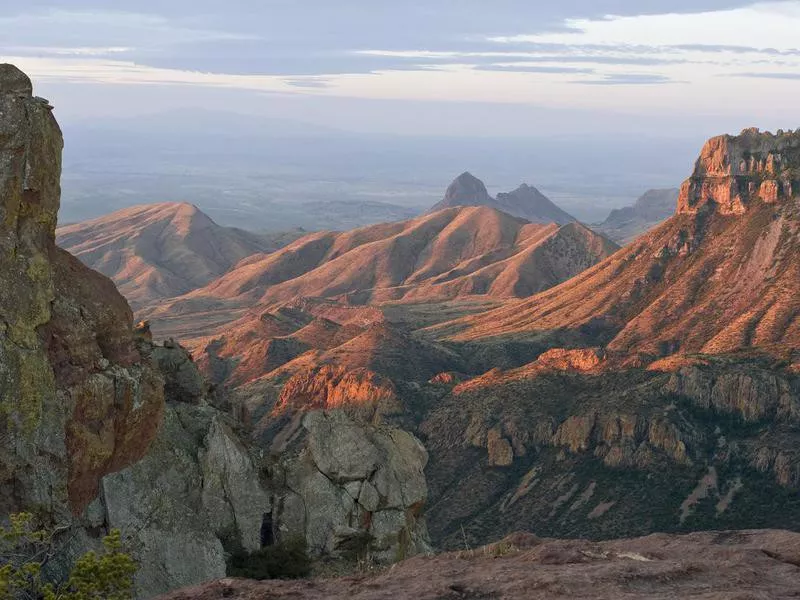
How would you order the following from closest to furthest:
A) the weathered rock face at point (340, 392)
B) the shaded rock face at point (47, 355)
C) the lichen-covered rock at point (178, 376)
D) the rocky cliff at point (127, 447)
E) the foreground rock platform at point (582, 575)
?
the foreground rock platform at point (582, 575)
the shaded rock face at point (47, 355)
the rocky cliff at point (127, 447)
the lichen-covered rock at point (178, 376)
the weathered rock face at point (340, 392)

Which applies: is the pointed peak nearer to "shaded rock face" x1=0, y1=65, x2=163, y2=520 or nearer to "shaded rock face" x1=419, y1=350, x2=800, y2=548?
"shaded rock face" x1=0, y1=65, x2=163, y2=520

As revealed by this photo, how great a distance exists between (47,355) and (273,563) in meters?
14.2

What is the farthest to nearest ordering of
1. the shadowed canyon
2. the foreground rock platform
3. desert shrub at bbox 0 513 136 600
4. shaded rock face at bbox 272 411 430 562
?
shaded rock face at bbox 272 411 430 562, the shadowed canyon, desert shrub at bbox 0 513 136 600, the foreground rock platform

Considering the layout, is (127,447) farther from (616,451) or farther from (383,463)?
(616,451)

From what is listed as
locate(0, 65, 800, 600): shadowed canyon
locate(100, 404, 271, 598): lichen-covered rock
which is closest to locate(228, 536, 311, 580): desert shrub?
locate(0, 65, 800, 600): shadowed canyon

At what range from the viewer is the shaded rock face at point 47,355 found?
36906mm

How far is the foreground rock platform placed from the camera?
2928 cm

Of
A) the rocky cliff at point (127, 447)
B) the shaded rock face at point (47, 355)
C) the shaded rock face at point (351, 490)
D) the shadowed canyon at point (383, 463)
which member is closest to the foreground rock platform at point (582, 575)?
the shadowed canyon at point (383, 463)

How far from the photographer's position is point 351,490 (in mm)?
50094

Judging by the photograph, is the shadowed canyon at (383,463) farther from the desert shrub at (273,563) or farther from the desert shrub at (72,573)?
the desert shrub at (72,573)

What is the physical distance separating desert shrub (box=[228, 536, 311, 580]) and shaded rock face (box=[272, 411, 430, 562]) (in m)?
1.50

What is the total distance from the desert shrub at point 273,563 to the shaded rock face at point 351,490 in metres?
1.50

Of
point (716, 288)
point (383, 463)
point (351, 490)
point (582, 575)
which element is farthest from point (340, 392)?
point (582, 575)

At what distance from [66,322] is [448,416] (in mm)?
95813
